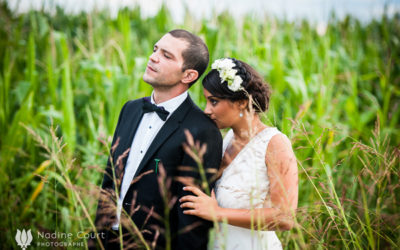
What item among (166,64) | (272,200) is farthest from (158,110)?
(272,200)

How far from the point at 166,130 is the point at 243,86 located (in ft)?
1.45

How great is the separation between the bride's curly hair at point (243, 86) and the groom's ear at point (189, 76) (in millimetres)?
71

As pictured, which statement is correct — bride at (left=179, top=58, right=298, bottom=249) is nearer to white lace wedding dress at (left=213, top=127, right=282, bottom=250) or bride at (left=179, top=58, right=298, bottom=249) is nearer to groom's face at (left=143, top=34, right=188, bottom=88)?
white lace wedding dress at (left=213, top=127, right=282, bottom=250)

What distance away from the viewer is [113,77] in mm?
2947

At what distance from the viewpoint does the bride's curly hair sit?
5.23 ft

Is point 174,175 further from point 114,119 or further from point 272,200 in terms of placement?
point 114,119

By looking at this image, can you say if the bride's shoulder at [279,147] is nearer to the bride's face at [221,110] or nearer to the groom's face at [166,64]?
the bride's face at [221,110]

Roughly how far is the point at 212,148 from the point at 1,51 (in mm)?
3007

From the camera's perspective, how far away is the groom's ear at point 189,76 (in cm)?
162

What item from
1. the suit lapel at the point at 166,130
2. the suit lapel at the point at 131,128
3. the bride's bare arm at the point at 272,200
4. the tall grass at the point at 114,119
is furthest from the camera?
the tall grass at the point at 114,119

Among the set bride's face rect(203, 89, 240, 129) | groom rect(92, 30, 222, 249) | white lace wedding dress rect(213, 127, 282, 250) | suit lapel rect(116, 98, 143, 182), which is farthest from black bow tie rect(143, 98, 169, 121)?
white lace wedding dress rect(213, 127, 282, 250)

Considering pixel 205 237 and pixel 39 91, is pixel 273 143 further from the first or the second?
pixel 39 91

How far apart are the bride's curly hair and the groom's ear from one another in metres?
0.07

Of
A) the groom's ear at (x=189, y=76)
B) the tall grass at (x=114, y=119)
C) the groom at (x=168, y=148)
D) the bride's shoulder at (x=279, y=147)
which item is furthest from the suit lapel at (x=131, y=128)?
the bride's shoulder at (x=279, y=147)
